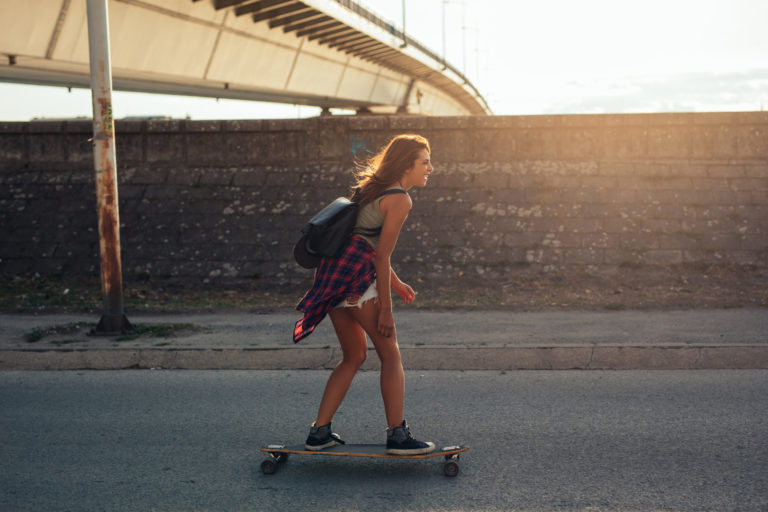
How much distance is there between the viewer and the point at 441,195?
36.7ft

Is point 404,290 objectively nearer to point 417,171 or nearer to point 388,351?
point 388,351

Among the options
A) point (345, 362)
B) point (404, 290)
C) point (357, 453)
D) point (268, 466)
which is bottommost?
point (268, 466)

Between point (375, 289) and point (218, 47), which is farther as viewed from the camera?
point (218, 47)

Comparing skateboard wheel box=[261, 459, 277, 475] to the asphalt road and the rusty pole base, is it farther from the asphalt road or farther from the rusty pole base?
the rusty pole base

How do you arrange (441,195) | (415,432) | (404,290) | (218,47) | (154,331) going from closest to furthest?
(404,290) < (415,432) < (154,331) < (441,195) < (218,47)

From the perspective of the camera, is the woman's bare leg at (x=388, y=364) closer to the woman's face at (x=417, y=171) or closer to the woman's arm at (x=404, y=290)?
the woman's arm at (x=404, y=290)

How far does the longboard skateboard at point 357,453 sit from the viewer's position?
13.5 feet

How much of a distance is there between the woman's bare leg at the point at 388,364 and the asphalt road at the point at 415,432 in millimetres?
376

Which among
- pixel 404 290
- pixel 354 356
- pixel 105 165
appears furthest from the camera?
pixel 105 165

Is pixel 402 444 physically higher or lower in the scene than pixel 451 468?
higher

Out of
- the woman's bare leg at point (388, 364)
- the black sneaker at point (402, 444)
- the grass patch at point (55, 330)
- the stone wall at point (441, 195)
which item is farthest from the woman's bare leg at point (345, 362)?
the stone wall at point (441, 195)

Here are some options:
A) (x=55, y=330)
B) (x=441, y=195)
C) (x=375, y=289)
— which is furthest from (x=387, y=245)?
(x=441, y=195)

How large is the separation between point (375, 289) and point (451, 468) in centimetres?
106

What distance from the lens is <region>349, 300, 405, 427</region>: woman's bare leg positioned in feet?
13.7
